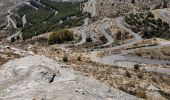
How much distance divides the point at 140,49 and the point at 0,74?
9455 centimetres

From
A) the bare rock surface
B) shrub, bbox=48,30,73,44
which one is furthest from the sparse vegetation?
the bare rock surface

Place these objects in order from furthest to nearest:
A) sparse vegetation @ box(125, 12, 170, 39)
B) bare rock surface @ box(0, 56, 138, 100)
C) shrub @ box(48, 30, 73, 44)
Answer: shrub @ box(48, 30, 73, 44), sparse vegetation @ box(125, 12, 170, 39), bare rock surface @ box(0, 56, 138, 100)

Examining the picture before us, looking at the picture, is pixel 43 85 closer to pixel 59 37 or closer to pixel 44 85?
pixel 44 85

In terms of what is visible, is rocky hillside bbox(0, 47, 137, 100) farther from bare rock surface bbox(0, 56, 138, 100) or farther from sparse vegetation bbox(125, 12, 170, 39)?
sparse vegetation bbox(125, 12, 170, 39)

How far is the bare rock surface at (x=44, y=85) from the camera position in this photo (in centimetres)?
2412

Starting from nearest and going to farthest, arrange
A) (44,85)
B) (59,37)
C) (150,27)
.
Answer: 1. (44,85)
2. (59,37)
3. (150,27)

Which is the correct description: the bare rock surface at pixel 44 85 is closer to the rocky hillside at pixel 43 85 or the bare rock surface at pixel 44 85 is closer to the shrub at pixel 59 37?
the rocky hillside at pixel 43 85

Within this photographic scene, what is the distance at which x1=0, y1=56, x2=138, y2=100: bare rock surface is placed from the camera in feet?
79.2

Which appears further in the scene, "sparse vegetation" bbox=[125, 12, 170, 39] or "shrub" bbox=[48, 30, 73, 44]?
"shrub" bbox=[48, 30, 73, 44]

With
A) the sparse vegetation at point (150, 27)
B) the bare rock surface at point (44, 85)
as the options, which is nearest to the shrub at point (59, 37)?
the sparse vegetation at point (150, 27)

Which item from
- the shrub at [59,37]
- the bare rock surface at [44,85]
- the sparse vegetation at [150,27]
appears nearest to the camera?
the bare rock surface at [44,85]

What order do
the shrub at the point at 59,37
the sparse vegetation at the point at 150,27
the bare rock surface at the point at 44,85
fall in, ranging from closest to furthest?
the bare rock surface at the point at 44,85
the sparse vegetation at the point at 150,27
the shrub at the point at 59,37

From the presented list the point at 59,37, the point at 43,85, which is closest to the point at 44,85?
the point at 43,85

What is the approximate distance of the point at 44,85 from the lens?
26.8 metres
